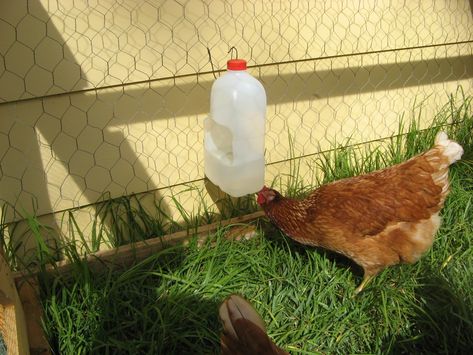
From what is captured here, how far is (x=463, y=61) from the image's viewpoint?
3.13 meters

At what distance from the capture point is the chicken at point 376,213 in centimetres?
200

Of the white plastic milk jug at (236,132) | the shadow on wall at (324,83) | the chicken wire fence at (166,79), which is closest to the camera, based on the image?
the chicken wire fence at (166,79)

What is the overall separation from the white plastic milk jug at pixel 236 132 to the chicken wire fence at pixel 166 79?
15 centimetres

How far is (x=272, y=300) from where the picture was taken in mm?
1961

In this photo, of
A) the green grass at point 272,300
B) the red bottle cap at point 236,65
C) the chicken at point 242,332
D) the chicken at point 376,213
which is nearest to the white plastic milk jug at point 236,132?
the red bottle cap at point 236,65

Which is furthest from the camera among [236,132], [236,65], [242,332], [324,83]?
[324,83]

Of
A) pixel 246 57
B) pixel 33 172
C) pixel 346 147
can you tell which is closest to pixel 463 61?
pixel 346 147

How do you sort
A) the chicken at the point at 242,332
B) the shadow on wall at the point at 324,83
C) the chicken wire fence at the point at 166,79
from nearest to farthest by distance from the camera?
the chicken at the point at 242,332 < the chicken wire fence at the point at 166,79 < the shadow on wall at the point at 324,83

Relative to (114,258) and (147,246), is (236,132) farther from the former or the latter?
(114,258)

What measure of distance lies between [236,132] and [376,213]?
77cm

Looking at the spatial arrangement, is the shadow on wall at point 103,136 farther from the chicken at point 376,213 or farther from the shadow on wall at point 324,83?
the chicken at point 376,213

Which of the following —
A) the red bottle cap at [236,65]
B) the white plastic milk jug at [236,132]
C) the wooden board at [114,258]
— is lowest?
the wooden board at [114,258]

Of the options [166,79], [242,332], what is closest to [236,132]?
[166,79]

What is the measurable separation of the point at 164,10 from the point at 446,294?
1.85 metres
